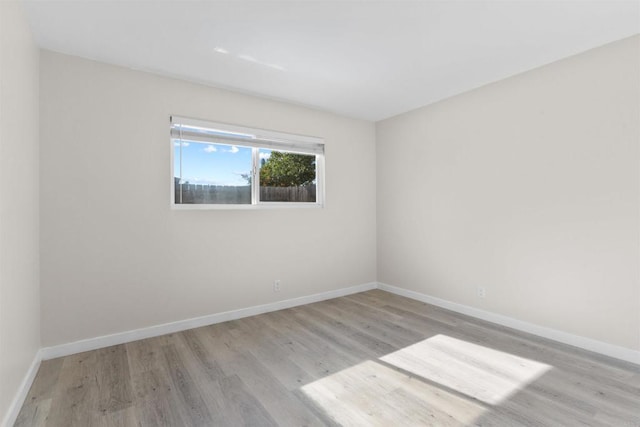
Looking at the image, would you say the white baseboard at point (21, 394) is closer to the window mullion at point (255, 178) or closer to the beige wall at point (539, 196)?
the window mullion at point (255, 178)

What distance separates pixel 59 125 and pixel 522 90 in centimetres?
416

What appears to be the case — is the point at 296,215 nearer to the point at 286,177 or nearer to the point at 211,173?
the point at 286,177

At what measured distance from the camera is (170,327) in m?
2.95

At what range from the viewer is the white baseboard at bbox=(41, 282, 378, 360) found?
250 cm

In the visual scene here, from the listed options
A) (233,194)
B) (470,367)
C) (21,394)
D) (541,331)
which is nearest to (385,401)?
(470,367)

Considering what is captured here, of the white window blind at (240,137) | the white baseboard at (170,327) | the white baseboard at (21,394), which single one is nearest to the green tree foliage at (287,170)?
the white window blind at (240,137)

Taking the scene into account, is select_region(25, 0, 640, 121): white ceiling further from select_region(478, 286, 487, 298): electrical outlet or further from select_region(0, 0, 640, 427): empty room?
select_region(478, 286, 487, 298): electrical outlet

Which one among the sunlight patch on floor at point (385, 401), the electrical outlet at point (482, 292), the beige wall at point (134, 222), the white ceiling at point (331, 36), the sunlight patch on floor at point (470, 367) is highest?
the white ceiling at point (331, 36)

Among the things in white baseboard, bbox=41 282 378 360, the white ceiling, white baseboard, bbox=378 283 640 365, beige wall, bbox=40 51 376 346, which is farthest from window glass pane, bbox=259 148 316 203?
white baseboard, bbox=378 283 640 365

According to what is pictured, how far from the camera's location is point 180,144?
120 inches

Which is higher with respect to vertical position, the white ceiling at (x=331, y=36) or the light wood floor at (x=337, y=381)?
the white ceiling at (x=331, y=36)

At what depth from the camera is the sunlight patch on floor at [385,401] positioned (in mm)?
1729

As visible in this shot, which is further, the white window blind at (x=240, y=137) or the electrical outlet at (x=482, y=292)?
the electrical outlet at (x=482, y=292)

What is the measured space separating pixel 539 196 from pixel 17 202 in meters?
4.03
